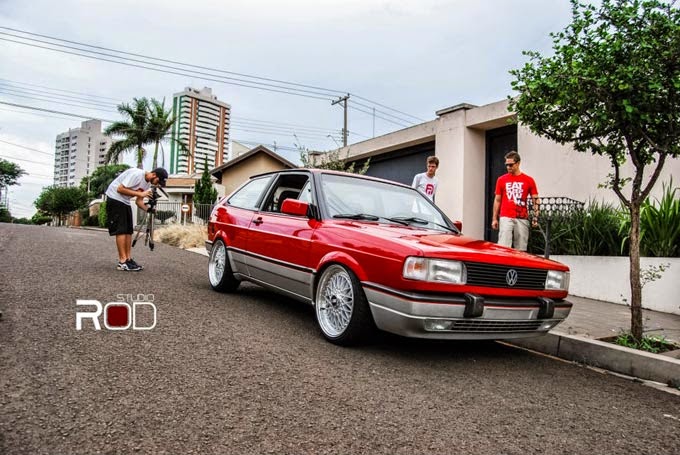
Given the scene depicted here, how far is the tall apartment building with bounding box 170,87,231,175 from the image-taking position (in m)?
80.6

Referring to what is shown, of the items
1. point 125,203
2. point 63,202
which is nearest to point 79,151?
point 63,202

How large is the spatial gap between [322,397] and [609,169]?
781 cm

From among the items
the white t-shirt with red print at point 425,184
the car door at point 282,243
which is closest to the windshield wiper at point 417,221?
the car door at point 282,243

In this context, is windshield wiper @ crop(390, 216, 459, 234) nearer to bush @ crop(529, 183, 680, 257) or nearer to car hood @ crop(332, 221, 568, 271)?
car hood @ crop(332, 221, 568, 271)

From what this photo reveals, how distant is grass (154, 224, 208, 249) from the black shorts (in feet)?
22.2

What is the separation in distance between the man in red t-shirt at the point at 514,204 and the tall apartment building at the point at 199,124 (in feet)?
235

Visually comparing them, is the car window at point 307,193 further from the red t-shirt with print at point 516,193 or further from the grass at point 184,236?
the grass at point 184,236

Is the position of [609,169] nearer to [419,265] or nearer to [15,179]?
[419,265]

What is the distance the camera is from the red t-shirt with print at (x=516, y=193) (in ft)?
21.6

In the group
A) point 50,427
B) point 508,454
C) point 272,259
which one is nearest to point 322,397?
point 508,454

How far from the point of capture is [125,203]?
7.04m

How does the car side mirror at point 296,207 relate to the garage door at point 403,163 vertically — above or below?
below

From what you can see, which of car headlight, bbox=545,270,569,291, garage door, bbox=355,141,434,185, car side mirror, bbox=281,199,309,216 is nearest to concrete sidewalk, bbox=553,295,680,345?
car headlight, bbox=545,270,569,291

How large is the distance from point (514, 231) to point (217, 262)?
13.2ft
